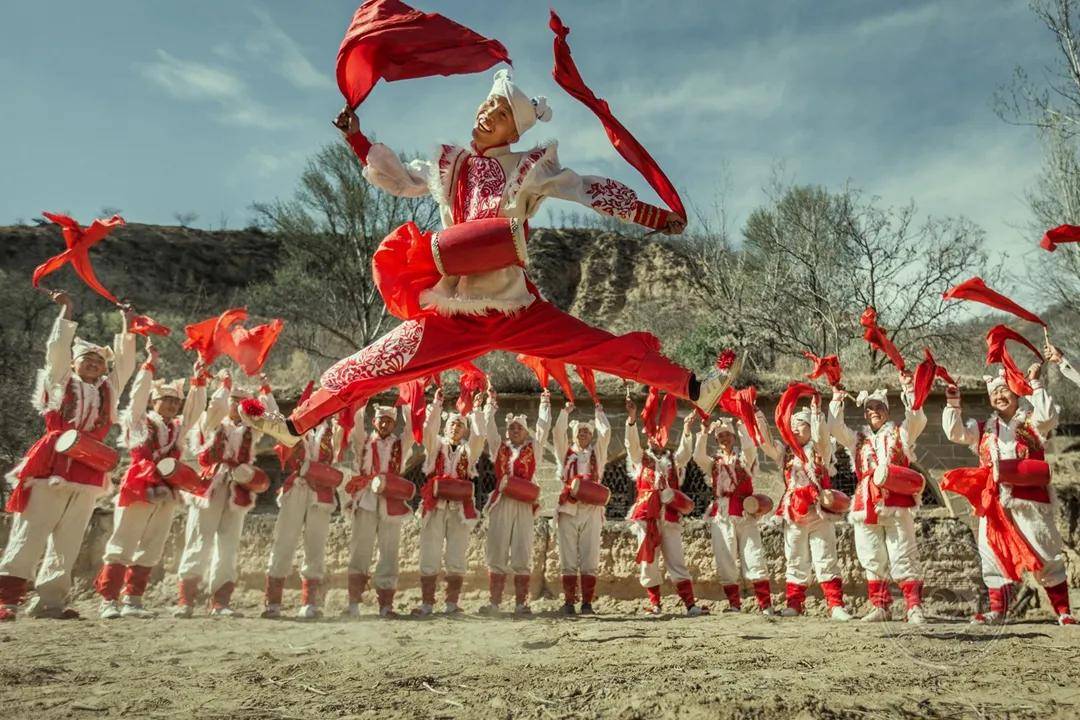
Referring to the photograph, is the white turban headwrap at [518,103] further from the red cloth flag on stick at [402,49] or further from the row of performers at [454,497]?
the row of performers at [454,497]

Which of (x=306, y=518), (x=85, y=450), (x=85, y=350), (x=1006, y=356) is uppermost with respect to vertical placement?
(x=85, y=350)

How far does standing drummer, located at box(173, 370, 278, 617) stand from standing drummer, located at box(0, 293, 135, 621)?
1025mm

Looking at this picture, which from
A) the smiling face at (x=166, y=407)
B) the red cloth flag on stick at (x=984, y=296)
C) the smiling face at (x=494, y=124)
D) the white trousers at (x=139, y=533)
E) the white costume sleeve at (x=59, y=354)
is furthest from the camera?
the smiling face at (x=166, y=407)

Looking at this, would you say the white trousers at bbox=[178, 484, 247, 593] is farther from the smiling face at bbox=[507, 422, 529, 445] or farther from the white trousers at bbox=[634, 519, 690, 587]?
the white trousers at bbox=[634, 519, 690, 587]

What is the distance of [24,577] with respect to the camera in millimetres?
5910

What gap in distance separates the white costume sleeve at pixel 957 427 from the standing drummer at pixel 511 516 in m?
3.75

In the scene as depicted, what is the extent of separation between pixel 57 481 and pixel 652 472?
18.3 feet

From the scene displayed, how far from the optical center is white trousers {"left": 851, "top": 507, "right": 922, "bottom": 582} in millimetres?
6980

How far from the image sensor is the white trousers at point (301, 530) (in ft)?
24.7

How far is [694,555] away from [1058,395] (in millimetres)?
14125

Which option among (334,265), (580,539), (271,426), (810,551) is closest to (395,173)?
(271,426)

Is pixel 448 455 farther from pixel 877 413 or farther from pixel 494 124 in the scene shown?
pixel 494 124

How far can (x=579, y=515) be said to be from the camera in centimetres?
830

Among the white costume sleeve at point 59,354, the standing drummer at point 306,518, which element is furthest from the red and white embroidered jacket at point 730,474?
the white costume sleeve at point 59,354
